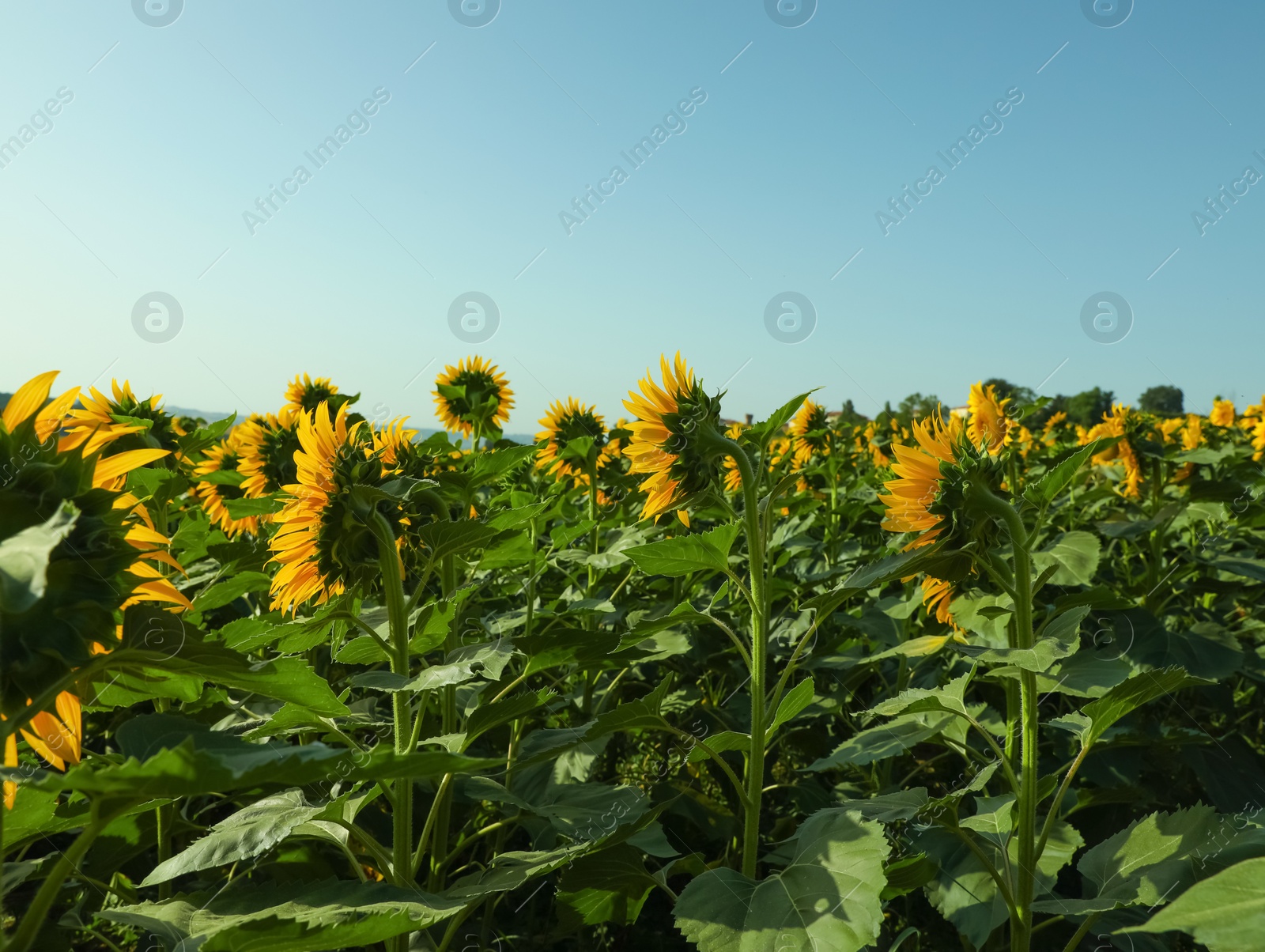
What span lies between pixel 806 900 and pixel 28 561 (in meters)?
1.34

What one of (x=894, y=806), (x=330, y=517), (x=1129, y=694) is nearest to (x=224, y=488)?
(x=330, y=517)

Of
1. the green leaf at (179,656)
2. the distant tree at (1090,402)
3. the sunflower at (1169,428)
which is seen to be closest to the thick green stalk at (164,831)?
the green leaf at (179,656)

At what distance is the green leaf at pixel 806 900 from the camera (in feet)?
4.43

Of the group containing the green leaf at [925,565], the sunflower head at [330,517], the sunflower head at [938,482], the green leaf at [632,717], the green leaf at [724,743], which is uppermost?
the sunflower head at [330,517]

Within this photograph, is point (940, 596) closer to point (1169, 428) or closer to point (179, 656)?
point (179, 656)

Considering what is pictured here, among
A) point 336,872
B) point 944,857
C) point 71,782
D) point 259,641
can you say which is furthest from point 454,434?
point 71,782

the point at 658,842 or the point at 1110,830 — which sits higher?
the point at 658,842

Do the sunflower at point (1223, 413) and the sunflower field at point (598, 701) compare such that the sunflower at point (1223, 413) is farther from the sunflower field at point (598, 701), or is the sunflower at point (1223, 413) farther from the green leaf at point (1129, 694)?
the green leaf at point (1129, 694)

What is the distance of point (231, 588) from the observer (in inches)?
80.2

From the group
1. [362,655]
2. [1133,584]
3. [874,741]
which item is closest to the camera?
[362,655]

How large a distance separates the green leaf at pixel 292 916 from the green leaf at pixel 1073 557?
1.86 m

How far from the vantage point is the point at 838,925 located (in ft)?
4.41

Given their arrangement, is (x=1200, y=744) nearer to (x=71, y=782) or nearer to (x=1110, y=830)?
(x=1110, y=830)

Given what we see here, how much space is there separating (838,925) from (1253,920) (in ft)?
2.62
